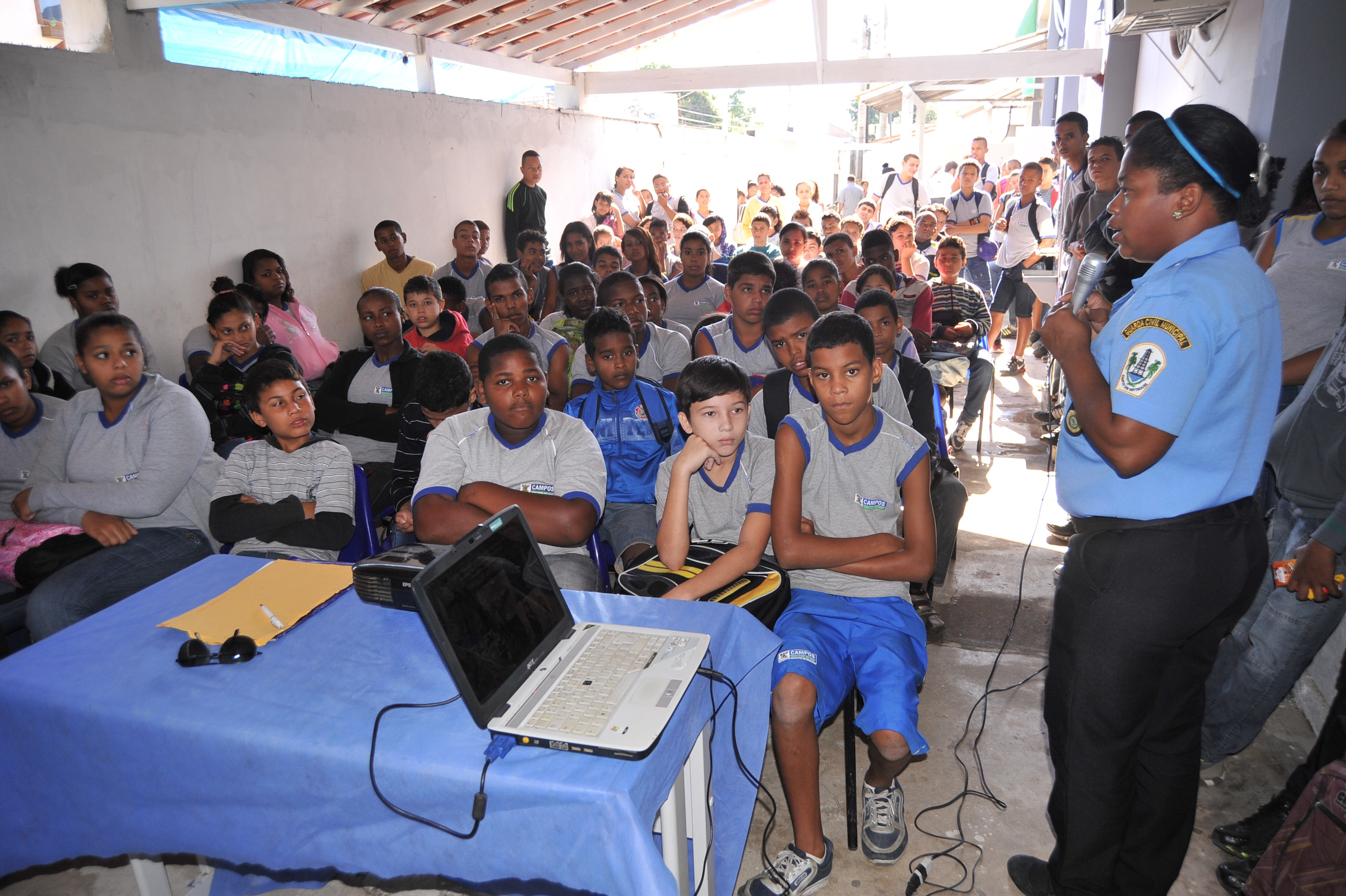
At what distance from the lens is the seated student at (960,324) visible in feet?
17.1

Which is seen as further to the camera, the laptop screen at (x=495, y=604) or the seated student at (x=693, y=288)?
the seated student at (x=693, y=288)

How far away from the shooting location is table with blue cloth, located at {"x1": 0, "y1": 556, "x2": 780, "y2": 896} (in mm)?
1271


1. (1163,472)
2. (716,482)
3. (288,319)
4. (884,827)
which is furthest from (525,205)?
(1163,472)

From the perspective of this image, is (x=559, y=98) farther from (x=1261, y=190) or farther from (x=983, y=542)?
(x=1261, y=190)

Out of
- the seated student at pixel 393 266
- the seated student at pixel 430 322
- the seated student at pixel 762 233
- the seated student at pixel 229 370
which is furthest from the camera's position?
the seated student at pixel 762 233

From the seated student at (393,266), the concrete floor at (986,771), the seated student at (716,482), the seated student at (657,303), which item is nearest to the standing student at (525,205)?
the seated student at (393,266)

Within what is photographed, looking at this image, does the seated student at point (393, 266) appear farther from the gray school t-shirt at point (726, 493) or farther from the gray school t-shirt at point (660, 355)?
the gray school t-shirt at point (726, 493)

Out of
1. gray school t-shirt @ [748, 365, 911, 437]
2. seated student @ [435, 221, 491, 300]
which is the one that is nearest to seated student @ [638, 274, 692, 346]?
gray school t-shirt @ [748, 365, 911, 437]

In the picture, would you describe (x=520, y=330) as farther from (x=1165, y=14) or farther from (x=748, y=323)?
(x=1165, y=14)

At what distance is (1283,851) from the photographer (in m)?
1.58

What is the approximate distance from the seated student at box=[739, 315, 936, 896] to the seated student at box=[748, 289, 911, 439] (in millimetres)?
507

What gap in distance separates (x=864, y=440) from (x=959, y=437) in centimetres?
338

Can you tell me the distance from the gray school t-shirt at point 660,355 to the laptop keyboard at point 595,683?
251 centimetres

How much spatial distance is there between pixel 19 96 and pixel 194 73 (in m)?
1.27
